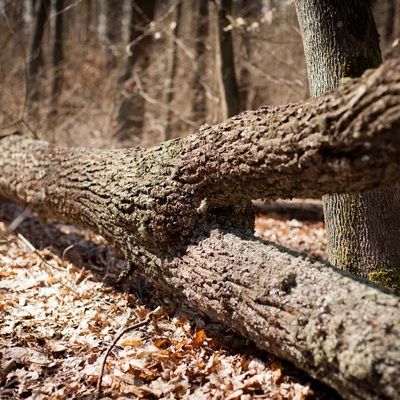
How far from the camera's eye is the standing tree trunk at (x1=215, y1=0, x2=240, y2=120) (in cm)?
694

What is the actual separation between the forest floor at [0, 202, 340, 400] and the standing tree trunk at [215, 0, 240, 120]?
331cm

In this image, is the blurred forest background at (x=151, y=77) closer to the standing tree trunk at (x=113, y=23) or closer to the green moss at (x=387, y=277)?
the standing tree trunk at (x=113, y=23)

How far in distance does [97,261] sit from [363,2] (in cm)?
385

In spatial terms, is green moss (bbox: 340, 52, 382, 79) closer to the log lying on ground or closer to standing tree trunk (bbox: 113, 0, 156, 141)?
the log lying on ground

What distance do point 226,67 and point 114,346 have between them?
5.21 metres

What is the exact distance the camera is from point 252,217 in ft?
11.7

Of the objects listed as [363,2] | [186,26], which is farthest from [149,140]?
[363,2]

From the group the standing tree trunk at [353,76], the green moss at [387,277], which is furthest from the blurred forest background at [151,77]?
the green moss at [387,277]

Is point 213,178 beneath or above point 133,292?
above

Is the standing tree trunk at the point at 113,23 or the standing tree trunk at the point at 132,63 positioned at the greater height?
the standing tree trunk at the point at 113,23

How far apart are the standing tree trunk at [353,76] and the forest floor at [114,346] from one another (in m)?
1.25

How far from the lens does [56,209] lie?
16.1ft

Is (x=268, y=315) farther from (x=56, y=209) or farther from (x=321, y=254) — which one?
(x=56, y=209)

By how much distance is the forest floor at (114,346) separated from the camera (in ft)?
8.92
